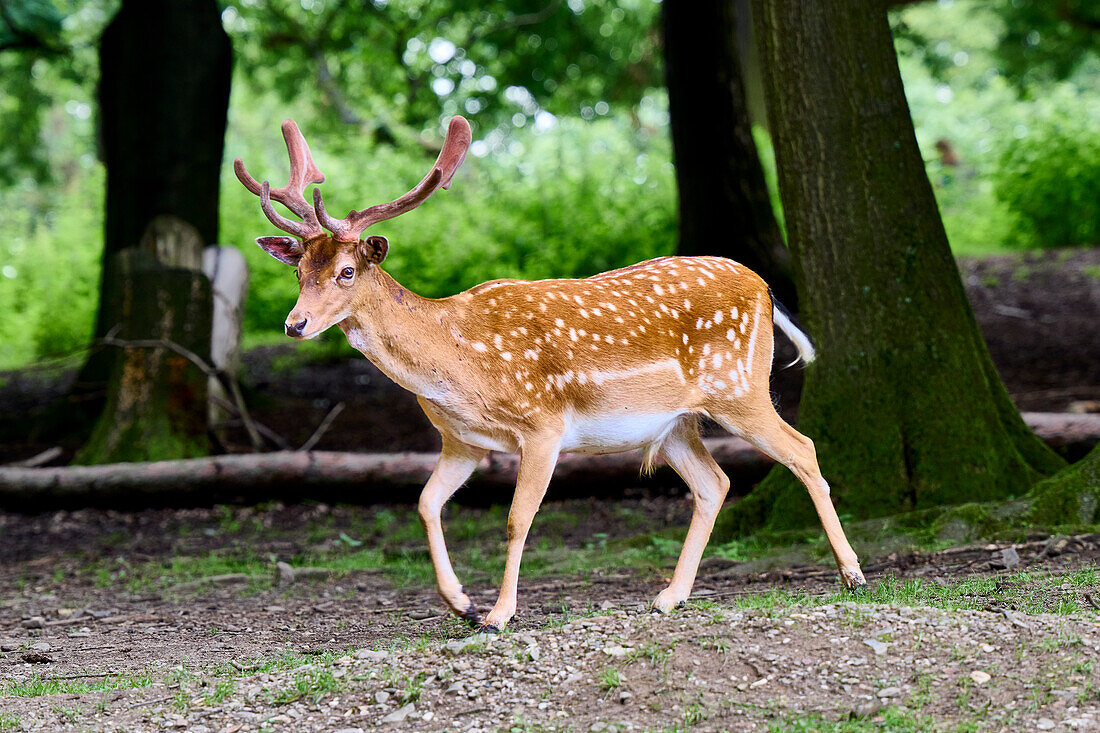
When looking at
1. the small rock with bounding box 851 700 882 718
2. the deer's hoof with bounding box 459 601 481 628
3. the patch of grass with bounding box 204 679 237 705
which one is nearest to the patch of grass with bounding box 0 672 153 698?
the patch of grass with bounding box 204 679 237 705

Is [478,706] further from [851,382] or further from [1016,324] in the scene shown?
[1016,324]

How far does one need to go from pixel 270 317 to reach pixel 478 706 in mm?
13767

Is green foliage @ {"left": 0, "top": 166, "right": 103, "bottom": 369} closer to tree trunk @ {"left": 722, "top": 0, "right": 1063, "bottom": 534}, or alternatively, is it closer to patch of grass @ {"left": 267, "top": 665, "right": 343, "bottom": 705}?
tree trunk @ {"left": 722, "top": 0, "right": 1063, "bottom": 534}

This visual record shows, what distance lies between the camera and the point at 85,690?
3961 mm

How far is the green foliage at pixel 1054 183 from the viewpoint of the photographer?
50.1 ft

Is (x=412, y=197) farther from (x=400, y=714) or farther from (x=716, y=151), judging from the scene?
(x=716, y=151)

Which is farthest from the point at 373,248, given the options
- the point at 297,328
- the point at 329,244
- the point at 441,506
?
the point at 441,506

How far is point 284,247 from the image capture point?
4.29 metres

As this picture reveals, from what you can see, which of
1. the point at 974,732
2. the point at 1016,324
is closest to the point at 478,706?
the point at 974,732

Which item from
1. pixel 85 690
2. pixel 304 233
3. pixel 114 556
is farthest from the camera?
pixel 114 556

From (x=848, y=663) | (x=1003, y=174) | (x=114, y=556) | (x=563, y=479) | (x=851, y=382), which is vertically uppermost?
(x=1003, y=174)

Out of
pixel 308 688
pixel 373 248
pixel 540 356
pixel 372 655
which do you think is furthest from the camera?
pixel 540 356

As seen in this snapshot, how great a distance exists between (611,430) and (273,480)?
4286mm

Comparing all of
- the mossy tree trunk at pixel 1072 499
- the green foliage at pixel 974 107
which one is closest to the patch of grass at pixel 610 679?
the mossy tree trunk at pixel 1072 499
